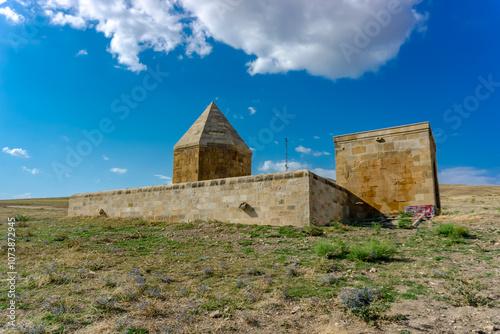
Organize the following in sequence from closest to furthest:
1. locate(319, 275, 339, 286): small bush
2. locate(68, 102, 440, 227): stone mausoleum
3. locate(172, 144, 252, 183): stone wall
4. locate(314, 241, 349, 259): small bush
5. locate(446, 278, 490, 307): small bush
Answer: locate(446, 278, 490, 307): small bush, locate(319, 275, 339, 286): small bush, locate(314, 241, 349, 259): small bush, locate(68, 102, 440, 227): stone mausoleum, locate(172, 144, 252, 183): stone wall

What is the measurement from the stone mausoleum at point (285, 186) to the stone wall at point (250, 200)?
30mm

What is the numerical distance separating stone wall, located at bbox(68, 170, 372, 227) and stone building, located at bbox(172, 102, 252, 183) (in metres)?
2.22

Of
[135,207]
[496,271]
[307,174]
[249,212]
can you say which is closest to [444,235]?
[496,271]

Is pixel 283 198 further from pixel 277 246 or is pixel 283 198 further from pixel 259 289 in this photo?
pixel 259 289

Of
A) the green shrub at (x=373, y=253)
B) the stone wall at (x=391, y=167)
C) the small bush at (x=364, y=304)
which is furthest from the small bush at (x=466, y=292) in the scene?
the stone wall at (x=391, y=167)

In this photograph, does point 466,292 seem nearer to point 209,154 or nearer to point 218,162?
point 218,162

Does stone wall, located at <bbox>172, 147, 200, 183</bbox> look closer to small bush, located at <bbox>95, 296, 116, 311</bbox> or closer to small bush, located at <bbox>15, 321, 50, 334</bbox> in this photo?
small bush, located at <bbox>95, 296, 116, 311</bbox>

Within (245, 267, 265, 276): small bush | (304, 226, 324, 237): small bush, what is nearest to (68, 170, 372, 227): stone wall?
(304, 226, 324, 237): small bush

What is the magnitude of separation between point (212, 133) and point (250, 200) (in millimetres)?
6093

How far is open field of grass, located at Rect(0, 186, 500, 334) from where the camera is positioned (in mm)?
3000

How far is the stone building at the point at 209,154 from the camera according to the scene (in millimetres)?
14359

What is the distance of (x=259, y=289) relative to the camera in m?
3.93

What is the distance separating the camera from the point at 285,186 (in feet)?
30.8

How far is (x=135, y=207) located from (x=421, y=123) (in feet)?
41.0
